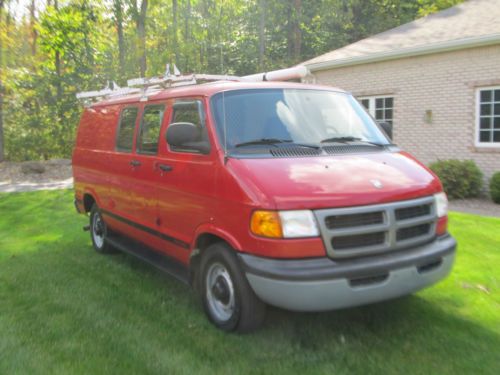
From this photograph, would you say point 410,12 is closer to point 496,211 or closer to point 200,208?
point 496,211

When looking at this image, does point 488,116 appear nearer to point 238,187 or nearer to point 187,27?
point 238,187

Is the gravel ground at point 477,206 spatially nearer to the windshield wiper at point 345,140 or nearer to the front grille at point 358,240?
the windshield wiper at point 345,140

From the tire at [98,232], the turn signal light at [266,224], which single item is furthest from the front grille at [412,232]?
the tire at [98,232]

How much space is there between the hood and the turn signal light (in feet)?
0.22

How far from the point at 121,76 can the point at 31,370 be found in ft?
74.4

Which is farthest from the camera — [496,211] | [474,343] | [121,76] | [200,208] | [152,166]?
[121,76]

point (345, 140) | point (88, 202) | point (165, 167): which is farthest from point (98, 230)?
point (345, 140)

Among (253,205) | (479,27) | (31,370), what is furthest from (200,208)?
(479,27)

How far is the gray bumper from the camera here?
334 centimetres

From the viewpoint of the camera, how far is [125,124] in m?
5.78

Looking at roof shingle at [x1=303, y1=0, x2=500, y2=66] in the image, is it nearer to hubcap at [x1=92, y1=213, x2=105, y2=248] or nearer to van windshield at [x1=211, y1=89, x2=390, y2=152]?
van windshield at [x1=211, y1=89, x2=390, y2=152]

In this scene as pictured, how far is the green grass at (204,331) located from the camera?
3.44 meters

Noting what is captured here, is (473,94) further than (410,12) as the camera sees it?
No

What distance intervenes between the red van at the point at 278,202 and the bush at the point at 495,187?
6.70 m
